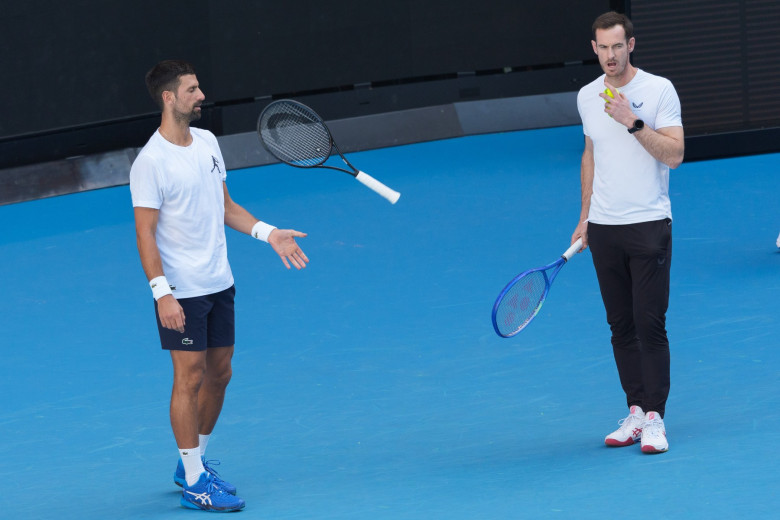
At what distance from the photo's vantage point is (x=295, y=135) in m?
5.55

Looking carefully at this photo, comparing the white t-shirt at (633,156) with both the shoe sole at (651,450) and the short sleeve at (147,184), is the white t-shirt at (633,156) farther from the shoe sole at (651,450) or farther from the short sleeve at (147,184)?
the short sleeve at (147,184)

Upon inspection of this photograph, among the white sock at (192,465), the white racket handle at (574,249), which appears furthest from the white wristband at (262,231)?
the white racket handle at (574,249)

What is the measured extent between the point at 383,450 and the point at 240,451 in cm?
67

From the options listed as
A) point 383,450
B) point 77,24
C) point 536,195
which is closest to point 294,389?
point 383,450

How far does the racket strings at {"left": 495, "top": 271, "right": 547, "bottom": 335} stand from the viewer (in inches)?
201

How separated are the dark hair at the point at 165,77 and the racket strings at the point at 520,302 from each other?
162 cm

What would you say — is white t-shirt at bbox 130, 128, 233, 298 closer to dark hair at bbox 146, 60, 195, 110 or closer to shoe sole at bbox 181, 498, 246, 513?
dark hair at bbox 146, 60, 195, 110

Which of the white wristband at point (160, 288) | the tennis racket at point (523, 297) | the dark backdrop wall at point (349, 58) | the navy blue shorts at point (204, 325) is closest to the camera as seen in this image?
the white wristband at point (160, 288)

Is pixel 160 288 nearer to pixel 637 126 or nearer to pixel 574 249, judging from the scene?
pixel 574 249

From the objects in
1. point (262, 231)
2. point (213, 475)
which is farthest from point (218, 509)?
point (262, 231)

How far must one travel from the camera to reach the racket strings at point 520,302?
16.7ft

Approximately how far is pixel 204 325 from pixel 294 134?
1188 millimetres

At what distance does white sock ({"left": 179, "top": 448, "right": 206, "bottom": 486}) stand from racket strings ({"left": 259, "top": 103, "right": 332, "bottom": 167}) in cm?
142

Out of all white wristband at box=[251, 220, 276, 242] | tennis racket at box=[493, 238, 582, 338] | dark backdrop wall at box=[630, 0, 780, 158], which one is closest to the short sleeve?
white wristband at box=[251, 220, 276, 242]
